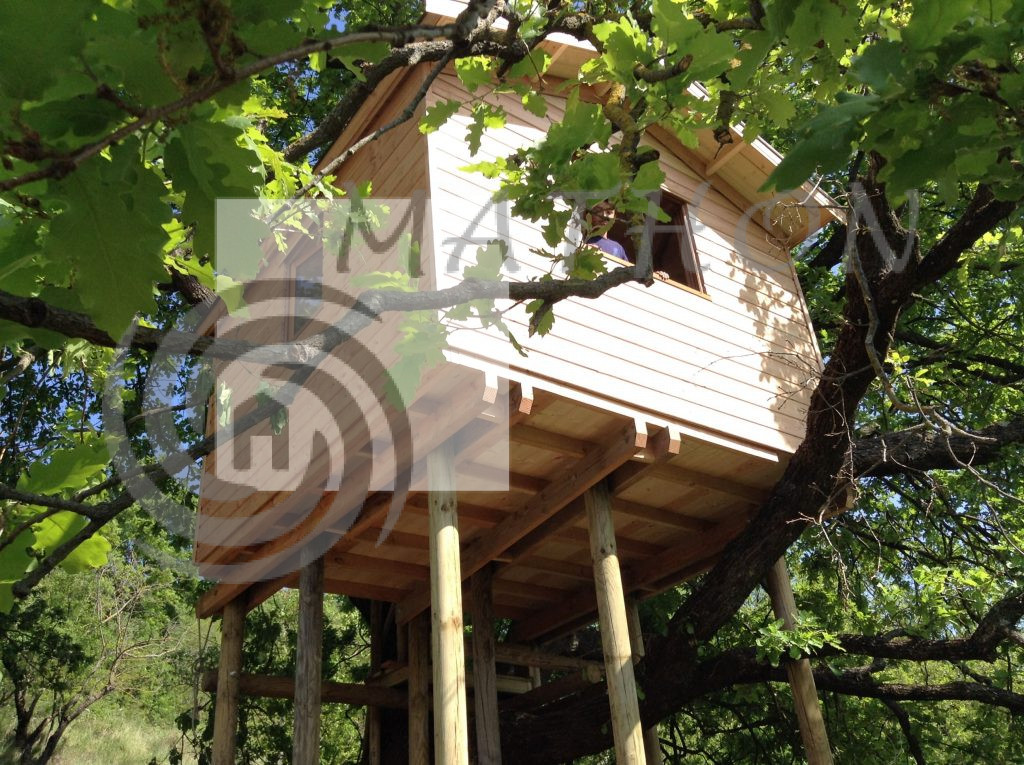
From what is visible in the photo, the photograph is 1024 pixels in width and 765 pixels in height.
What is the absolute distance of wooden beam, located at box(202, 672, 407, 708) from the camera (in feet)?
26.4

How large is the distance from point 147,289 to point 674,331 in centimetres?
625

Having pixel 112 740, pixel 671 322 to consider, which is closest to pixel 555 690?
pixel 671 322

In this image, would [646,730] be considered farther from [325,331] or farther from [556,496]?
[325,331]

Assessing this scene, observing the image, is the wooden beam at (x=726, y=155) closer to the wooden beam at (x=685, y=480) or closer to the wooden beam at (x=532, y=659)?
the wooden beam at (x=685, y=480)

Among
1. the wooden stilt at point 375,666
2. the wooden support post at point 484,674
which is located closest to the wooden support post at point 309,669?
the wooden support post at point 484,674

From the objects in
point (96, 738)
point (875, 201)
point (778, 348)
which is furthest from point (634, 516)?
point (96, 738)

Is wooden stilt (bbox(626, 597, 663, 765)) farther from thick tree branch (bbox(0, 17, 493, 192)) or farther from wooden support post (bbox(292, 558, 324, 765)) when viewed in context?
thick tree branch (bbox(0, 17, 493, 192))

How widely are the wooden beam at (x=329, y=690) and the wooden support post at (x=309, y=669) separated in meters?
1.04

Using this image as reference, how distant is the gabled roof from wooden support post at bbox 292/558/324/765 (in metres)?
4.39

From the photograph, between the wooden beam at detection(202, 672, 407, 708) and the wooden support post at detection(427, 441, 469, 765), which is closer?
the wooden support post at detection(427, 441, 469, 765)

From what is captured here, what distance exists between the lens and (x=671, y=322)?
7234 millimetres

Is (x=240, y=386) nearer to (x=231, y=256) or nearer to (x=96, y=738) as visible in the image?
(x=231, y=256)

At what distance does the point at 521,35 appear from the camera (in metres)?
2.79

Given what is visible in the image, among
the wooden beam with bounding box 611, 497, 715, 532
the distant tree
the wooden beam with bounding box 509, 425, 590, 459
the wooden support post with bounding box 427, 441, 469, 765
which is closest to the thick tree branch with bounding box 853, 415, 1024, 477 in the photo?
the wooden beam with bounding box 611, 497, 715, 532
